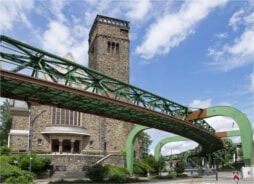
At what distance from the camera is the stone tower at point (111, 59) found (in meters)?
51.3

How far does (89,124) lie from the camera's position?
166 ft

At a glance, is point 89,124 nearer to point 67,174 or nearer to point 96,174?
point 67,174

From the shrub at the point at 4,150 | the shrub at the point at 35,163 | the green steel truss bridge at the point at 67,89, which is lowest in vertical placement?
the shrub at the point at 35,163

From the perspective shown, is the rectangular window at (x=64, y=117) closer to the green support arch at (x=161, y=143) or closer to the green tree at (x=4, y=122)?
the green support arch at (x=161, y=143)

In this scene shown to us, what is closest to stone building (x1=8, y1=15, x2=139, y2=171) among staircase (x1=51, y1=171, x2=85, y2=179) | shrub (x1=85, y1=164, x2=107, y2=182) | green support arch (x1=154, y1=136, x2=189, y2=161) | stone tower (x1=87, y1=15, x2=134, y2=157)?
stone tower (x1=87, y1=15, x2=134, y2=157)

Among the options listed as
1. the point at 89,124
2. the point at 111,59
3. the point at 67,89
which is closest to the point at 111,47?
the point at 111,59

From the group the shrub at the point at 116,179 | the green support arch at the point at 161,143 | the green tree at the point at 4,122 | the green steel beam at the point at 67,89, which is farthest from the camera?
the green tree at the point at 4,122

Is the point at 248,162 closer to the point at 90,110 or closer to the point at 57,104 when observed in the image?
the point at 90,110

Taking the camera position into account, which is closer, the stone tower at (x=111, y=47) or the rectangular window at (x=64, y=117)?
the rectangular window at (x=64, y=117)

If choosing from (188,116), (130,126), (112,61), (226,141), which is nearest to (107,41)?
(112,61)

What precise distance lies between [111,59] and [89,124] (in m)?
12.9

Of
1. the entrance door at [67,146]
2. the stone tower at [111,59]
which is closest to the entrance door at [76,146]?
the entrance door at [67,146]

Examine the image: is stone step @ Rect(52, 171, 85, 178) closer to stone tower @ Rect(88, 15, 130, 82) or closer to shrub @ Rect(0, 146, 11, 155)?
shrub @ Rect(0, 146, 11, 155)

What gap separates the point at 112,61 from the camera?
5625cm
